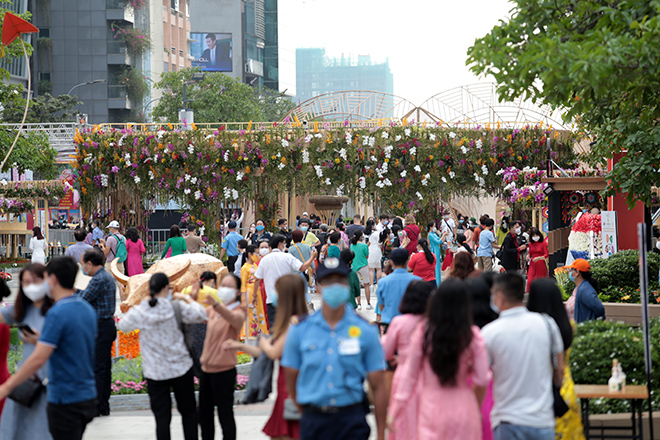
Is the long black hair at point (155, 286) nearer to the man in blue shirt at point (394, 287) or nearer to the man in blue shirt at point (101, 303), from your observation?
the man in blue shirt at point (101, 303)

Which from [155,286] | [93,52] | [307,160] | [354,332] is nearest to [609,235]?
[307,160]

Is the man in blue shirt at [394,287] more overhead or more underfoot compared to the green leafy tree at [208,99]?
more underfoot

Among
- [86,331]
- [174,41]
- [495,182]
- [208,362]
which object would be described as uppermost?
[174,41]

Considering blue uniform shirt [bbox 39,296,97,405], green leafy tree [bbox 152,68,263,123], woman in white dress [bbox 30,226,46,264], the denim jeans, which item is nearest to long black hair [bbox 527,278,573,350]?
the denim jeans

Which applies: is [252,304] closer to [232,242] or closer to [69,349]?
[232,242]

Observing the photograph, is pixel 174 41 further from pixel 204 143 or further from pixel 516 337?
pixel 516 337

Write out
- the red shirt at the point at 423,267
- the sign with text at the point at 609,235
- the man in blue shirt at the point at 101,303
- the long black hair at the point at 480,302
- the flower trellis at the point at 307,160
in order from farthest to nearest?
the flower trellis at the point at 307,160 → the sign with text at the point at 609,235 → the red shirt at the point at 423,267 → the man in blue shirt at the point at 101,303 → the long black hair at the point at 480,302

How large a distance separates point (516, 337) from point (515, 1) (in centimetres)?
332

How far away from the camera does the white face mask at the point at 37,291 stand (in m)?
5.76

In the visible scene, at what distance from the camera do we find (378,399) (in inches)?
186

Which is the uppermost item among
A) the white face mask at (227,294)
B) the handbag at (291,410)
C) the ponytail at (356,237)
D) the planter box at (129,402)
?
the ponytail at (356,237)

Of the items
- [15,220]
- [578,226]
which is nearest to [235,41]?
[15,220]

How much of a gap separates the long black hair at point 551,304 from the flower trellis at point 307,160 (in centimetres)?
1934

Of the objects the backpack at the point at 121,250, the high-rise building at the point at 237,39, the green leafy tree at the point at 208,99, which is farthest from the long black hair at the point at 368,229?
the high-rise building at the point at 237,39
